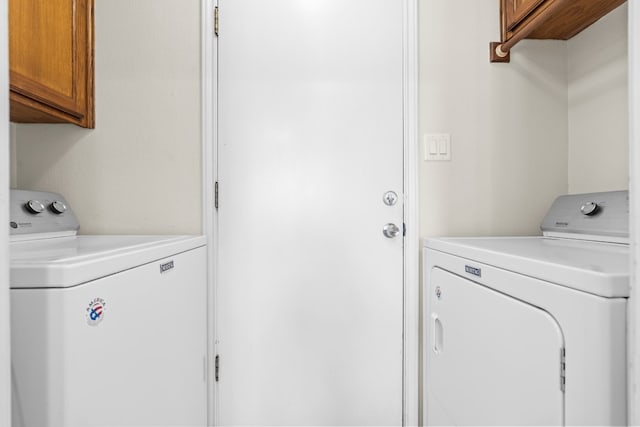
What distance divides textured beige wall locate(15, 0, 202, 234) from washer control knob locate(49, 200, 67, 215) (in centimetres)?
11

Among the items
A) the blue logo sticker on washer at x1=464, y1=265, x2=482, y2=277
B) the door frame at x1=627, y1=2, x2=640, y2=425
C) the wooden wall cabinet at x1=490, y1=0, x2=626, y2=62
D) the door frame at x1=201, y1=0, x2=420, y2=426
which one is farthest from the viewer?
the door frame at x1=201, y1=0, x2=420, y2=426

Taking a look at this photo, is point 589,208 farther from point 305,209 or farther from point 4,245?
point 4,245

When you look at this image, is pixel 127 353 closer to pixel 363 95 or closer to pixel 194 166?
pixel 194 166

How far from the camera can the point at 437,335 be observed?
1.23m

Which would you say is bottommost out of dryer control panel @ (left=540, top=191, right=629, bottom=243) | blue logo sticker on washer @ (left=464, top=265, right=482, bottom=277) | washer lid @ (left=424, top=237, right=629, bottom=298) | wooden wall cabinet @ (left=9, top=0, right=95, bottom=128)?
blue logo sticker on washer @ (left=464, top=265, right=482, bottom=277)

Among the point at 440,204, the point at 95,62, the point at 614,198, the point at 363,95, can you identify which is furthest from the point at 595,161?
the point at 95,62

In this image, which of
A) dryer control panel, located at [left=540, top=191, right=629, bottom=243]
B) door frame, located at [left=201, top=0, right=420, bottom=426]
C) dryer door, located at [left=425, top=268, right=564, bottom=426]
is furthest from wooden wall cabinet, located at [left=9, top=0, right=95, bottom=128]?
dryer control panel, located at [left=540, top=191, right=629, bottom=243]

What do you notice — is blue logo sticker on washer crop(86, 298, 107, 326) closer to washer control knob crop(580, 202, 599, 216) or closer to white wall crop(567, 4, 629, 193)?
washer control knob crop(580, 202, 599, 216)

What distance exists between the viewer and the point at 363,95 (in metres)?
1.42

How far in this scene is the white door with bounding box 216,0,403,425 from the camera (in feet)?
4.61

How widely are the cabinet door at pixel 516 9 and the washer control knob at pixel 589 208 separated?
690mm

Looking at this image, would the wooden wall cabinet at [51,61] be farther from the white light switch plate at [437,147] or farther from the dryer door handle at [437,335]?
the dryer door handle at [437,335]

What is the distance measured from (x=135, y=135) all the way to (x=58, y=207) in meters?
0.39

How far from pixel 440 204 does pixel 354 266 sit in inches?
17.4
